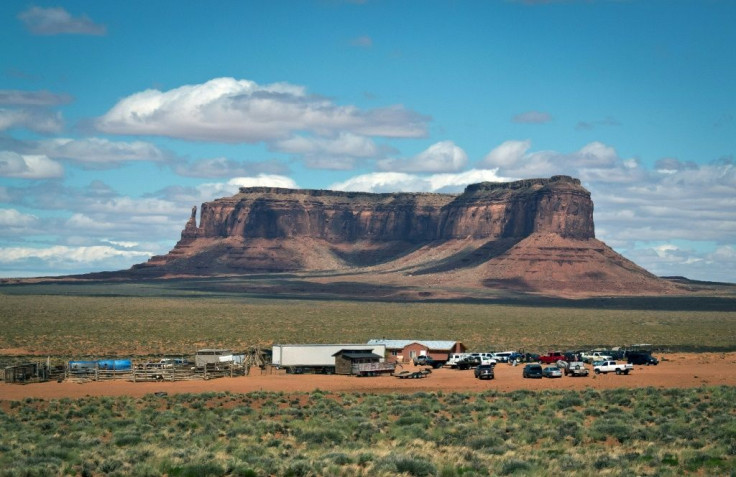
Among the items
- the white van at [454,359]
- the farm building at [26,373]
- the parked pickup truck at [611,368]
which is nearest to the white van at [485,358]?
the white van at [454,359]

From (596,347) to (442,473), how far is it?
60412mm

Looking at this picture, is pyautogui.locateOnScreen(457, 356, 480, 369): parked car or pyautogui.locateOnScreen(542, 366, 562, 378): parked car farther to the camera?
pyautogui.locateOnScreen(457, 356, 480, 369): parked car

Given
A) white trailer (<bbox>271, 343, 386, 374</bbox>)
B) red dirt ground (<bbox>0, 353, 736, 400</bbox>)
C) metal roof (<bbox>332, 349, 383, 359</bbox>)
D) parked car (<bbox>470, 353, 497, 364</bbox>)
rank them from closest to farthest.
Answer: red dirt ground (<bbox>0, 353, 736, 400</bbox>), metal roof (<bbox>332, 349, 383, 359</bbox>), white trailer (<bbox>271, 343, 386, 374</bbox>), parked car (<bbox>470, 353, 497, 364</bbox>)

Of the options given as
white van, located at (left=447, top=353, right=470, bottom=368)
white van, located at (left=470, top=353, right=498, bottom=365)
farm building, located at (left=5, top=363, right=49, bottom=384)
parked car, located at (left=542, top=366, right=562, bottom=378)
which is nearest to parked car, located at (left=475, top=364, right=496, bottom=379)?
parked car, located at (left=542, top=366, right=562, bottom=378)

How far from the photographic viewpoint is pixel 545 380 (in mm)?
A: 48875

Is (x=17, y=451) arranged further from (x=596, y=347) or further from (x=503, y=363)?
(x=596, y=347)

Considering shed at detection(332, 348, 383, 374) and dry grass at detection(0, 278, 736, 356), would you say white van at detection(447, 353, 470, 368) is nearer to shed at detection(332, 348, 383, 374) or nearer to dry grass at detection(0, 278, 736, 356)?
shed at detection(332, 348, 383, 374)

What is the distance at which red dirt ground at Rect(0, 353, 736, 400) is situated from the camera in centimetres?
4288

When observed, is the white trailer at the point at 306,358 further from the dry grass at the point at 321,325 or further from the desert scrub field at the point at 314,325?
the dry grass at the point at 321,325

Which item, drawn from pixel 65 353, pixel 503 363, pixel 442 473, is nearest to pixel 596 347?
pixel 503 363

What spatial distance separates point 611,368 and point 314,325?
48.3 meters

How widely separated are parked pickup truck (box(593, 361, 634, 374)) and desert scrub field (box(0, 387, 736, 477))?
35.9 ft

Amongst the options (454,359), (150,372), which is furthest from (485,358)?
(150,372)

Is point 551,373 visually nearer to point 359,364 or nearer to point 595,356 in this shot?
point 359,364
